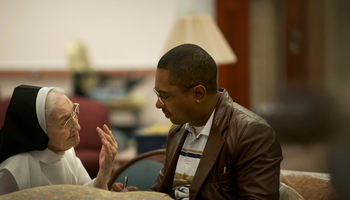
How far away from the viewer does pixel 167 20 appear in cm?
523

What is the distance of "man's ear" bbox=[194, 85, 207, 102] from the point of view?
1108 millimetres

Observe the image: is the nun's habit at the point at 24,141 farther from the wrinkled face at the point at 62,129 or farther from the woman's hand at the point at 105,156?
the woman's hand at the point at 105,156

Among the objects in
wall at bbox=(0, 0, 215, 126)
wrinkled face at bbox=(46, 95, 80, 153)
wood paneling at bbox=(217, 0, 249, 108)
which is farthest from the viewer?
wall at bbox=(0, 0, 215, 126)

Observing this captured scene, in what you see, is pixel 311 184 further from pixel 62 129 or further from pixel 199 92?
pixel 62 129

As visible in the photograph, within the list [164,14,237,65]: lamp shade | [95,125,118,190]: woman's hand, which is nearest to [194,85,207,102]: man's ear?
[95,125,118,190]: woman's hand

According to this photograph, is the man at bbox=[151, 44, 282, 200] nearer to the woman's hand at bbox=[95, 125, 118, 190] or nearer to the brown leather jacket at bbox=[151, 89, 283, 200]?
the brown leather jacket at bbox=[151, 89, 283, 200]

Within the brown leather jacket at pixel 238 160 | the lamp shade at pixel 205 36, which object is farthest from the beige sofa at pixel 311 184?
the lamp shade at pixel 205 36

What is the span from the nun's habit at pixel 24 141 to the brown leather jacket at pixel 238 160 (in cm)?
47

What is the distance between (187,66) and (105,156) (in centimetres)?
37

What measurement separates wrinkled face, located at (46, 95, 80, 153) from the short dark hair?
0.31 meters

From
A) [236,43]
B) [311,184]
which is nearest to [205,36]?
[236,43]

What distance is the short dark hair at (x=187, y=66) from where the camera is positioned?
1086mm

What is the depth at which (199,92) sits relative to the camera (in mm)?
1122

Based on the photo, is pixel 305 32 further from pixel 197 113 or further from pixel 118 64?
pixel 118 64
